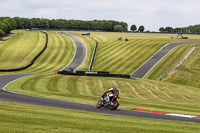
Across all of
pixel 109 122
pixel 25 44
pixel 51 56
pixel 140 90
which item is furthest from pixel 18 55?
pixel 109 122

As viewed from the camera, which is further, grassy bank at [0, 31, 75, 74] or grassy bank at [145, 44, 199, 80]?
grassy bank at [0, 31, 75, 74]

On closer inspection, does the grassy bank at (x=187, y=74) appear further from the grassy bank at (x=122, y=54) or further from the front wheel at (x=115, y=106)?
the front wheel at (x=115, y=106)

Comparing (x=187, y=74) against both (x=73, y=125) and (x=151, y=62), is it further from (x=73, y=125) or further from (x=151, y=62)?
(x=73, y=125)

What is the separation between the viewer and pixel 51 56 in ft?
317

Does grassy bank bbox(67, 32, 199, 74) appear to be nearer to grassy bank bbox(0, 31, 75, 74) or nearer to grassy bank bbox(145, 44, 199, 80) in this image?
grassy bank bbox(145, 44, 199, 80)

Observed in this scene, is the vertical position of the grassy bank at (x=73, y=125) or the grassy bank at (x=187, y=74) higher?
the grassy bank at (x=73, y=125)

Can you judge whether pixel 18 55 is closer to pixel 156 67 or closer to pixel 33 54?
pixel 33 54

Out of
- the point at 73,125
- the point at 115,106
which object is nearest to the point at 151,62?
the point at 115,106

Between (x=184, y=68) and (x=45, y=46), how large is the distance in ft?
175

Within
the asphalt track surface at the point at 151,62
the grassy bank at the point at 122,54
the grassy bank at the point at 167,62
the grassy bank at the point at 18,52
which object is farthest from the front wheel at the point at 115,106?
the grassy bank at the point at 18,52

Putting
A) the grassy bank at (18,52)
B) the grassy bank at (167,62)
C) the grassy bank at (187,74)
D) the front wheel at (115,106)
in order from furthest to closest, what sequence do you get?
the grassy bank at (18,52)
the grassy bank at (167,62)
the grassy bank at (187,74)
the front wheel at (115,106)

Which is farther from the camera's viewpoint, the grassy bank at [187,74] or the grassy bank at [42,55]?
the grassy bank at [42,55]

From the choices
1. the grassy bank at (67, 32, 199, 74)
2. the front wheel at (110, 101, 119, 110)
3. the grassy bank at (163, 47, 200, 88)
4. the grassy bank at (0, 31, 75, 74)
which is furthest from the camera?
the grassy bank at (0, 31, 75, 74)

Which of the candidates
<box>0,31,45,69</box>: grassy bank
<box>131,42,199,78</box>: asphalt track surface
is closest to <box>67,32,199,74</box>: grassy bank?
<box>131,42,199,78</box>: asphalt track surface
